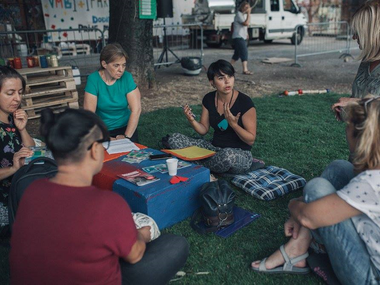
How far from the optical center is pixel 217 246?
2.69m

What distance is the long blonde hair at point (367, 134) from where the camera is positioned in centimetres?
170

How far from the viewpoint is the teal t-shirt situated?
13.2 feet

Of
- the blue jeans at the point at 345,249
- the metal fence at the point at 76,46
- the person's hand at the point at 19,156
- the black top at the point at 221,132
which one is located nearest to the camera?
the blue jeans at the point at 345,249

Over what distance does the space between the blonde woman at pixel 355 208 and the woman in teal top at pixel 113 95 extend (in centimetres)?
244

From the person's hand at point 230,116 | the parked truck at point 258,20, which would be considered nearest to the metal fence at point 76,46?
the parked truck at point 258,20

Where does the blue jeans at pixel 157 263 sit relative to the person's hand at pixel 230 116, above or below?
below

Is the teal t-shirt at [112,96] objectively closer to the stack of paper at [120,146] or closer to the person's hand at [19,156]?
Result: the stack of paper at [120,146]

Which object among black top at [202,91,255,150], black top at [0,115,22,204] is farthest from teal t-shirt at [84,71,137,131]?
black top at [0,115,22,204]

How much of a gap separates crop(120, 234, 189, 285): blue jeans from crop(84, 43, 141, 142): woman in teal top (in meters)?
2.05

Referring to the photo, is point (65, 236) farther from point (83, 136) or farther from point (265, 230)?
point (265, 230)

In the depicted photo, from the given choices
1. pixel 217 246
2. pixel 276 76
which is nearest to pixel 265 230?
pixel 217 246

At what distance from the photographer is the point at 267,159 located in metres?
4.30

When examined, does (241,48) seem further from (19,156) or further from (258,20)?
(19,156)

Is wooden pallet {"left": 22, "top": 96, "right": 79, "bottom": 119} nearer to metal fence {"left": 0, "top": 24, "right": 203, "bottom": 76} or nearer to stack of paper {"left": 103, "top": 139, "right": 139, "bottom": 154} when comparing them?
stack of paper {"left": 103, "top": 139, "right": 139, "bottom": 154}
